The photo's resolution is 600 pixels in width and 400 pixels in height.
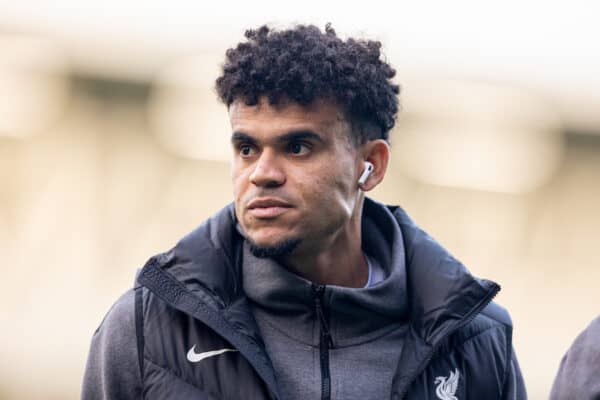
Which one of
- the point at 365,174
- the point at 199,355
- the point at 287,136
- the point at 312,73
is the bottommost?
the point at 199,355

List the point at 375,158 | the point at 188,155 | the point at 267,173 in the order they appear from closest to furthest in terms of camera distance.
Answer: the point at 267,173, the point at 375,158, the point at 188,155

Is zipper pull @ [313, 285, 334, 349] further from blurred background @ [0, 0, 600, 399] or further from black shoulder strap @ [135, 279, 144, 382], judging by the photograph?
blurred background @ [0, 0, 600, 399]

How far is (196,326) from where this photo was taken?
365cm

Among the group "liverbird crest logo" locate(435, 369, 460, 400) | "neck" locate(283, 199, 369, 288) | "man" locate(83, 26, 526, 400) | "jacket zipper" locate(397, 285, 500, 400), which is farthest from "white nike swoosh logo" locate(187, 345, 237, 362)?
"liverbird crest logo" locate(435, 369, 460, 400)

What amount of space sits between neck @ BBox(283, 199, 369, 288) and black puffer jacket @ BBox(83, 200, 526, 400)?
164 millimetres

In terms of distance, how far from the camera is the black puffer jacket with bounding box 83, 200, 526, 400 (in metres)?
3.57

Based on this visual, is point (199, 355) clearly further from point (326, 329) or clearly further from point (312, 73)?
point (312, 73)

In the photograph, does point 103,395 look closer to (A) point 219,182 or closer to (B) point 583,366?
(B) point 583,366

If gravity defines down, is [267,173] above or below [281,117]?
below

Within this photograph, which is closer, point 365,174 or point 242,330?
point 242,330

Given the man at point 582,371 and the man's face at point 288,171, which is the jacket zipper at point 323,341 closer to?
the man's face at point 288,171

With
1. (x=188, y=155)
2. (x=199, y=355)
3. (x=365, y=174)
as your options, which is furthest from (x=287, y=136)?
(x=188, y=155)

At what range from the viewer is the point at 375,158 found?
161 inches

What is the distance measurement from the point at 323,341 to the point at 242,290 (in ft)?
0.94
